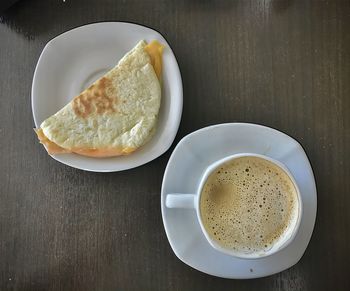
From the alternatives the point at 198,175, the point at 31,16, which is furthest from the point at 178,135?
the point at 31,16

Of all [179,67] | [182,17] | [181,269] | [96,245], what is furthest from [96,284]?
[182,17]

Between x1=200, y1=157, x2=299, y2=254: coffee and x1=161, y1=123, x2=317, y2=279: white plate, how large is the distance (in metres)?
0.06

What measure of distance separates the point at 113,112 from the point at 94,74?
11 centimetres

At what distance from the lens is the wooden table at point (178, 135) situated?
104 cm

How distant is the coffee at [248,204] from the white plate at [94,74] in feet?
0.54

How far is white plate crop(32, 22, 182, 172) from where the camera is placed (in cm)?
102

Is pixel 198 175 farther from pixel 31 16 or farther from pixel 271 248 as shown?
pixel 31 16

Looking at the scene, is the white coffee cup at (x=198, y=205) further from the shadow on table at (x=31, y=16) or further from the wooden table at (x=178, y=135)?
the shadow on table at (x=31, y=16)

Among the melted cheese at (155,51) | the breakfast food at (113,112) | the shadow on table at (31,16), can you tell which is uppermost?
the shadow on table at (31,16)

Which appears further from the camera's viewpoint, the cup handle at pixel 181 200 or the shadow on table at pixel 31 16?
the shadow on table at pixel 31 16

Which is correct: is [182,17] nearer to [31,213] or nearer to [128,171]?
[128,171]

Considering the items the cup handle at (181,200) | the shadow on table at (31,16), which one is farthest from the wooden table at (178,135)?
the cup handle at (181,200)

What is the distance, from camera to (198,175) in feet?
3.22

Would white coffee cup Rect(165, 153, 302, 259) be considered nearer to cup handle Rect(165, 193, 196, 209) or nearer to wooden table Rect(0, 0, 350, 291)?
cup handle Rect(165, 193, 196, 209)
